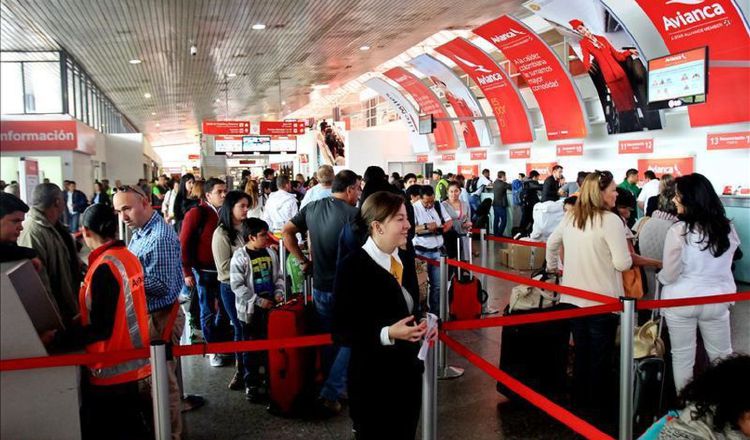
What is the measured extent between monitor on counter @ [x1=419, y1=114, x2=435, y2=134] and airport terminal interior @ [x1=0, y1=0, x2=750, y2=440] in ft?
9.79

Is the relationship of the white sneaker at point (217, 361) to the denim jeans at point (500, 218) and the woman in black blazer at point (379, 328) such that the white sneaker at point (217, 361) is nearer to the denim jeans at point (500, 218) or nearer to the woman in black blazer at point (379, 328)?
the woman in black blazer at point (379, 328)

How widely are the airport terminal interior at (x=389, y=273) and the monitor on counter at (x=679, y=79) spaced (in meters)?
0.04

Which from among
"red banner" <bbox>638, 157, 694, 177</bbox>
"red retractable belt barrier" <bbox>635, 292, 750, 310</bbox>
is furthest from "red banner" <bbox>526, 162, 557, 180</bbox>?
"red retractable belt barrier" <bbox>635, 292, 750, 310</bbox>

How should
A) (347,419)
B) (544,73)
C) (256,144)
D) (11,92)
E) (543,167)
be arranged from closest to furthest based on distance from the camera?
(347,419) < (11,92) < (544,73) < (543,167) < (256,144)

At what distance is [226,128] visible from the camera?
1964 cm

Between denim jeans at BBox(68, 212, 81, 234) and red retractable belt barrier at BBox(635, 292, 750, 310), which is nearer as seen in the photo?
red retractable belt barrier at BBox(635, 292, 750, 310)

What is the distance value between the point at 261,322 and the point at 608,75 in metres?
12.7

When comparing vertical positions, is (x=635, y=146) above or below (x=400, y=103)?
below

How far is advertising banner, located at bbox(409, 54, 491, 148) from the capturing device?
21.1 meters

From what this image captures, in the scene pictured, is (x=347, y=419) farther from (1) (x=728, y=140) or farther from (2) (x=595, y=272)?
(1) (x=728, y=140)

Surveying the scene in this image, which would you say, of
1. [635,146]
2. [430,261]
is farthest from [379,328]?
[635,146]

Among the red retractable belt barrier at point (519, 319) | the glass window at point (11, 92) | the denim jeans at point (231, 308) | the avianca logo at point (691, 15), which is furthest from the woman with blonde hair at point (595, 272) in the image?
the glass window at point (11, 92)

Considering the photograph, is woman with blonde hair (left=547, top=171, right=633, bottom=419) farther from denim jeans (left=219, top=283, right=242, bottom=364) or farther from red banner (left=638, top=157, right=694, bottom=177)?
red banner (left=638, top=157, right=694, bottom=177)

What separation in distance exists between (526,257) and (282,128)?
12.5 metres
